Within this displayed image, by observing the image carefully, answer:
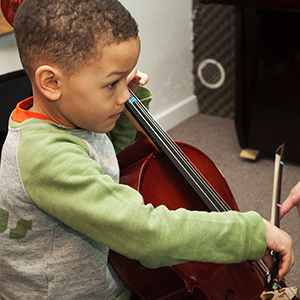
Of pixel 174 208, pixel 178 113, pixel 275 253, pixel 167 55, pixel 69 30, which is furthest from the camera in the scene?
pixel 178 113

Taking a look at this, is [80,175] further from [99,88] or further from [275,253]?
[275,253]

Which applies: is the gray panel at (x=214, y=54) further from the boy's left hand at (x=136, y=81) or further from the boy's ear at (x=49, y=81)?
the boy's ear at (x=49, y=81)

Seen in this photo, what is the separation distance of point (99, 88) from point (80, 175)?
13 cm

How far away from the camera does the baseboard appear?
A: 2.13 m

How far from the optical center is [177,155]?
0.81 metres

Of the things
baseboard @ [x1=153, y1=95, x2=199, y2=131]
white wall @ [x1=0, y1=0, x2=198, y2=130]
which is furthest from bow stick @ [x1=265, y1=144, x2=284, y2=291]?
baseboard @ [x1=153, y1=95, x2=199, y2=131]

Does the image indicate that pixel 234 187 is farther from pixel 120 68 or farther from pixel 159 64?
pixel 120 68

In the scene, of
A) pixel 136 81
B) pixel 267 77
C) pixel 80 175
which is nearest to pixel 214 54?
pixel 267 77

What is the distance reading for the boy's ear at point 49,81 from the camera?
0.55 meters

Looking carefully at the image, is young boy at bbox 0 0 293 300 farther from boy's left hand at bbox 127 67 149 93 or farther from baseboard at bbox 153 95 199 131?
baseboard at bbox 153 95 199 131

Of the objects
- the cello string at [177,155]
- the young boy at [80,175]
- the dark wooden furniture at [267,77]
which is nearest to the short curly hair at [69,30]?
the young boy at [80,175]

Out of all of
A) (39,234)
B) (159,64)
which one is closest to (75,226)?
(39,234)

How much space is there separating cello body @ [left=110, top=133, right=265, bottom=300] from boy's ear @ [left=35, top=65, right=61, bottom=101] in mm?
262

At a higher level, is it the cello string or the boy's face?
the boy's face
